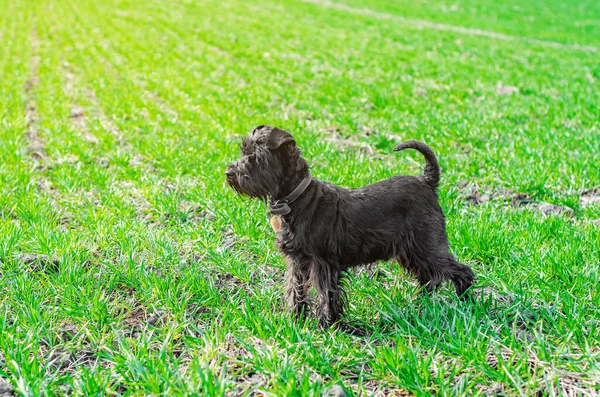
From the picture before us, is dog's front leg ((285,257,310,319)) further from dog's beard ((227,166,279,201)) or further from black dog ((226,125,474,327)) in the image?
dog's beard ((227,166,279,201))

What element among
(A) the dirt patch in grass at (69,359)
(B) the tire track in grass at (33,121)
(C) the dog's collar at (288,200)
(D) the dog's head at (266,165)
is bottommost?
(B) the tire track in grass at (33,121)

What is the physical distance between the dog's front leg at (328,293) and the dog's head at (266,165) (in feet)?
1.74

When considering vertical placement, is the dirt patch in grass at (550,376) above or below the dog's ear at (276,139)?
below

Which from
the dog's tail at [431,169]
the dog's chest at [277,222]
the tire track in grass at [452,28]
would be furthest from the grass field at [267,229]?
the tire track in grass at [452,28]

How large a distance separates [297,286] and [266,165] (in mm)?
797

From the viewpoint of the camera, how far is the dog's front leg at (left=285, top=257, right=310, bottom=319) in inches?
145

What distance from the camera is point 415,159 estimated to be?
702cm

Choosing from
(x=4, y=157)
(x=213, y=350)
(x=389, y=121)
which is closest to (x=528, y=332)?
(x=213, y=350)

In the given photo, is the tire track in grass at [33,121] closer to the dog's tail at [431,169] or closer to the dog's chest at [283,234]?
the dog's chest at [283,234]

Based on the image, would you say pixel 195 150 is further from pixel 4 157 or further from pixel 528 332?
pixel 528 332

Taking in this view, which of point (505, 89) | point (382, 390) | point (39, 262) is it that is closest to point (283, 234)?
point (382, 390)

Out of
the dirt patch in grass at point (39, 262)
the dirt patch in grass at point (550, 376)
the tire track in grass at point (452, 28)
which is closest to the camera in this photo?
the dirt patch in grass at point (550, 376)

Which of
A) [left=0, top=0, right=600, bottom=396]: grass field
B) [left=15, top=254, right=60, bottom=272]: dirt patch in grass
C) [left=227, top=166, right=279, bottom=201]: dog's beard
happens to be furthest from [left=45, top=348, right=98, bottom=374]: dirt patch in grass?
[left=227, top=166, right=279, bottom=201]: dog's beard

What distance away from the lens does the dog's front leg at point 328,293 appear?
11.7 ft
